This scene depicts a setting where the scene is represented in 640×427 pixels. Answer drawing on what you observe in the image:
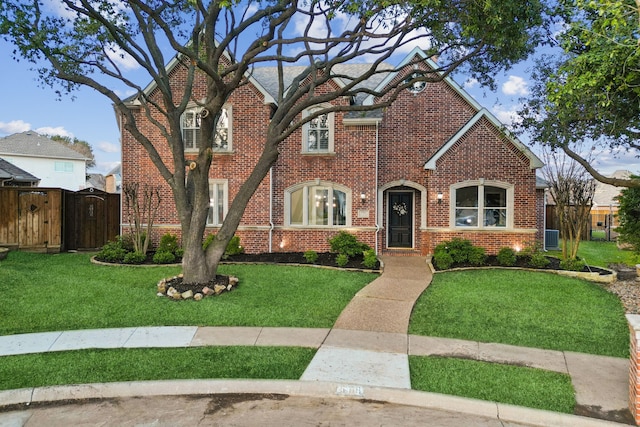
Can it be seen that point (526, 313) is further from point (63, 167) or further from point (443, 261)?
point (63, 167)

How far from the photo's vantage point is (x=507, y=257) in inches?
486

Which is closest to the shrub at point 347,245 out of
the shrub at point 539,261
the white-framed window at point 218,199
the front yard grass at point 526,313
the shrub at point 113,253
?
the front yard grass at point 526,313

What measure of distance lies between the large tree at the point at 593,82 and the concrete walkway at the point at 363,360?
4748 mm

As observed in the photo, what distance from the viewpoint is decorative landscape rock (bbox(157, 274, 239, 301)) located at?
8.54m

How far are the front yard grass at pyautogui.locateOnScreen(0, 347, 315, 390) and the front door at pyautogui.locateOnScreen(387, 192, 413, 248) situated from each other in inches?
401

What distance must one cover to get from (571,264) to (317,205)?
326 inches

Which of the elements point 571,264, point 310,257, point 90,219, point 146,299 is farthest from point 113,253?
point 571,264

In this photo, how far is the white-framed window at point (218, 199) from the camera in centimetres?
1450

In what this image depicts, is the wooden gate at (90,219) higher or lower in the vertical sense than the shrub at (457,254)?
higher

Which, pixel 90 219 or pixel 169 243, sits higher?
pixel 90 219

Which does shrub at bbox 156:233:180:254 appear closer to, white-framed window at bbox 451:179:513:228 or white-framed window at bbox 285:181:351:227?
white-framed window at bbox 285:181:351:227

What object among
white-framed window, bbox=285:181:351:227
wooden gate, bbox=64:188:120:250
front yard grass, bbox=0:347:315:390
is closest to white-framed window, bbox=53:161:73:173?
wooden gate, bbox=64:188:120:250

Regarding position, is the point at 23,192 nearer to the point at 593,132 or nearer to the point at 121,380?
the point at 121,380

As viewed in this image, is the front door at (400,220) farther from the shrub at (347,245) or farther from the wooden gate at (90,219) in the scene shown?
the wooden gate at (90,219)
